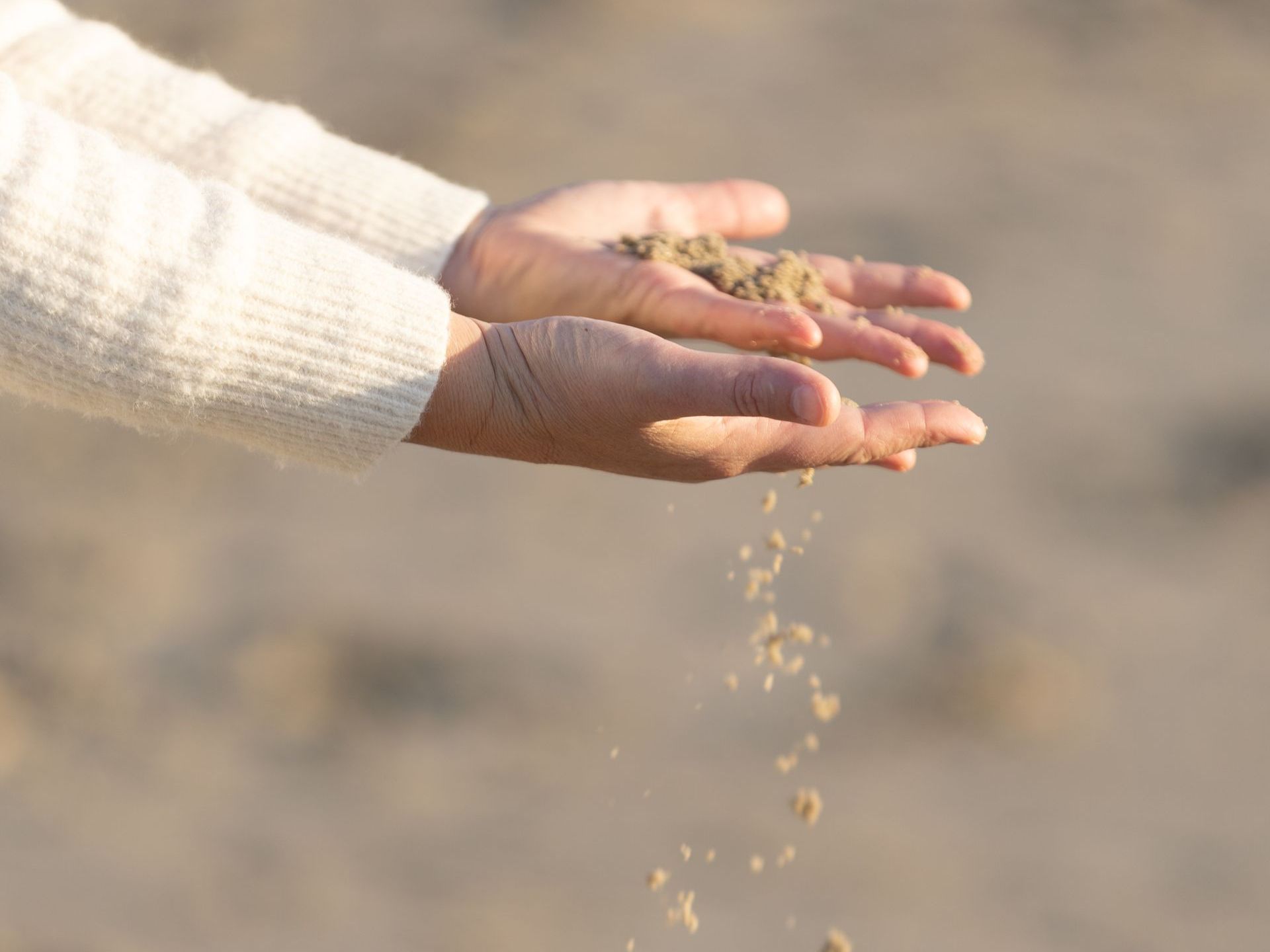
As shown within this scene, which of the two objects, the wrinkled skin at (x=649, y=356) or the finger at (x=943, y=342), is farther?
the finger at (x=943, y=342)

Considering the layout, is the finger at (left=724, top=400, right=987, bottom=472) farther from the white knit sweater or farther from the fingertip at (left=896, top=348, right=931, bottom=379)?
the white knit sweater

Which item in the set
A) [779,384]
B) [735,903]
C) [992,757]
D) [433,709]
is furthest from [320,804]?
[779,384]

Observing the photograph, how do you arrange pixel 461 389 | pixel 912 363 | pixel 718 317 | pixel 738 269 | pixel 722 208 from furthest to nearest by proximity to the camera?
pixel 722 208
pixel 738 269
pixel 718 317
pixel 912 363
pixel 461 389

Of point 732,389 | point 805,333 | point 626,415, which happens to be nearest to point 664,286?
point 805,333

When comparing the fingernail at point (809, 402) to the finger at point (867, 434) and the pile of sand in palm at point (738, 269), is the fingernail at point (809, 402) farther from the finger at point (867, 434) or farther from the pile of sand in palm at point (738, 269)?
the pile of sand in palm at point (738, 269)

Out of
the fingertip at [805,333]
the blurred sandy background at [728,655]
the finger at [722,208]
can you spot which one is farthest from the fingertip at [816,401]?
the blurred sandy background at [728,655]

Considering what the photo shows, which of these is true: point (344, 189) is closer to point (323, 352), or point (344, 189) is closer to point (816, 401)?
point (323, 352)
